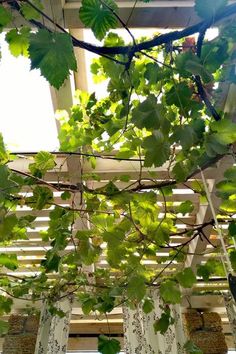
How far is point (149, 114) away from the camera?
0.81m

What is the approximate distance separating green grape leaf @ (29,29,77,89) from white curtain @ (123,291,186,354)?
103 inches

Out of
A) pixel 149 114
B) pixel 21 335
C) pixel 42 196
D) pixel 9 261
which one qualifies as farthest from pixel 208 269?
pixel 21 335

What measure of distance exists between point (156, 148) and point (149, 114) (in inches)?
3.4

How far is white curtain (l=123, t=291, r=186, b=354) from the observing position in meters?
2.69

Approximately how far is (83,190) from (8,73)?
73 cm

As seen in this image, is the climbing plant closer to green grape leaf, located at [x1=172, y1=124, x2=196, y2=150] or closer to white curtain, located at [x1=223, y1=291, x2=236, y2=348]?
green grape leaf, located at [x1=172, y1=124, x2=196, y2=150]

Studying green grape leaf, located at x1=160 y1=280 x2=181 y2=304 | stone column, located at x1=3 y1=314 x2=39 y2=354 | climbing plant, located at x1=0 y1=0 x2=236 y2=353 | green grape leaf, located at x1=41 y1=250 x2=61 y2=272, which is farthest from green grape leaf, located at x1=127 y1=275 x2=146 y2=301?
stone column, located at x1=3 y1=314 x2=39 y2=354

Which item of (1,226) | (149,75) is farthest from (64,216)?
(149,75)

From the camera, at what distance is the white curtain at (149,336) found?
2686mm

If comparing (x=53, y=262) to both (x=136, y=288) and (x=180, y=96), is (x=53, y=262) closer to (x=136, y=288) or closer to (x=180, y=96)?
(x=136, y=288)

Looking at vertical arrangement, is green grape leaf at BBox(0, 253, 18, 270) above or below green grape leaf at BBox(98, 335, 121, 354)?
above

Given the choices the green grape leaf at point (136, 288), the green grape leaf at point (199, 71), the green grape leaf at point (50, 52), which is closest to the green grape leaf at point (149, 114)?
the green grape leaf at point (199, 71)

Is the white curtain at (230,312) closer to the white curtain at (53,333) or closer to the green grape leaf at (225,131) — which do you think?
the white curtain at (53,333)

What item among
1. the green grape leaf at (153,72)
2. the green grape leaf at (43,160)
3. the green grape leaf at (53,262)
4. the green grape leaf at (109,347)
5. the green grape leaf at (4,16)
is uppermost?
the green grape leaf at (43,160)
